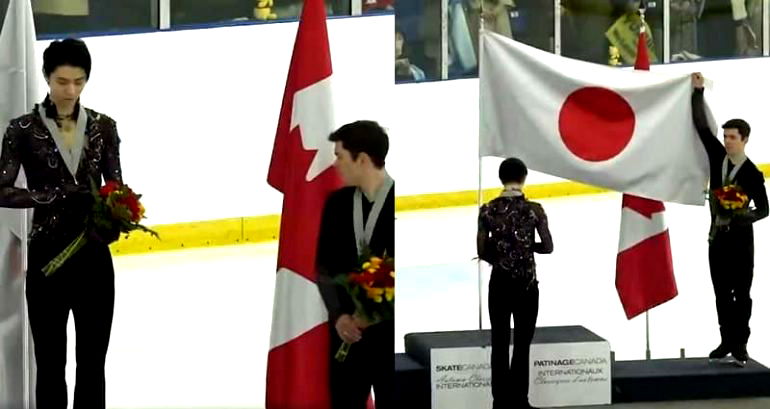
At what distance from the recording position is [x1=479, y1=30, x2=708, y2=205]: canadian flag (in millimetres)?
7023

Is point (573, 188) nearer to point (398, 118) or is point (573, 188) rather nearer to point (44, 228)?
point (398, 118)

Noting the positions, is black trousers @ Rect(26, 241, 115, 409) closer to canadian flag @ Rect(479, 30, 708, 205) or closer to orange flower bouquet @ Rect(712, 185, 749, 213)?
canadian flag @ Rect(479, 30, 708, 205)

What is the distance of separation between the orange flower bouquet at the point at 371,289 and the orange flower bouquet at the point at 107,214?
810 millimetres

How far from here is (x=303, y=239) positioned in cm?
593

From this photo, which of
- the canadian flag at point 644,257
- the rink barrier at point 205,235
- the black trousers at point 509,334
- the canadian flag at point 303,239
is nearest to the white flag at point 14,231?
the canadian flag at point 303,239

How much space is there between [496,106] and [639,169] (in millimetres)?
731

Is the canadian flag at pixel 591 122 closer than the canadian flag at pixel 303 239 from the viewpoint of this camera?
No

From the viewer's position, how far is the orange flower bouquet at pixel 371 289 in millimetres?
4801

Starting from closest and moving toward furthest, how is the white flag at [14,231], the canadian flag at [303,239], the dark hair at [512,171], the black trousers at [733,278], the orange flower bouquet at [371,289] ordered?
1. the orange flower bouquet at [371,289]
2. the white flag at [14,231]
3. the canadian flag at [303,239]
4. the dark hair at [512,171]
5. the black trousers at [733,278]

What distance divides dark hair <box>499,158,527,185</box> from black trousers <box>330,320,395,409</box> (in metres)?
1.58

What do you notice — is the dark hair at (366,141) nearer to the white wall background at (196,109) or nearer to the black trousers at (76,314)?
the black trousers at (76,314)

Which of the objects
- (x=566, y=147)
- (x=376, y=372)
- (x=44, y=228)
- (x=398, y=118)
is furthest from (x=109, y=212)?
(x=398, y=118)

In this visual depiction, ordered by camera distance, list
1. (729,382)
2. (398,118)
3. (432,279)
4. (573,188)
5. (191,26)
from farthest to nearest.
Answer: (573,188), (398,118), (191,26), (432,279), (729,382)

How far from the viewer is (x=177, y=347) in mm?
8617
